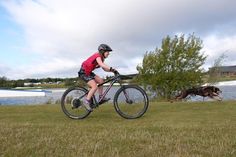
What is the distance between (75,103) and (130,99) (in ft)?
5.17

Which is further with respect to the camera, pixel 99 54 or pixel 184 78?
pixel 184 78

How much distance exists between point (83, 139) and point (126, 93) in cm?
370

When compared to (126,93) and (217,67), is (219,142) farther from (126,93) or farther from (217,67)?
(217,67)

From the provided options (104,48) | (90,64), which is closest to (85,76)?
(90,64)

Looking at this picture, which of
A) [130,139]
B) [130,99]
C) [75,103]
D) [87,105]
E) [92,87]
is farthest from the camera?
[75,103]

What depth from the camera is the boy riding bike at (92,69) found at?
10.5 m

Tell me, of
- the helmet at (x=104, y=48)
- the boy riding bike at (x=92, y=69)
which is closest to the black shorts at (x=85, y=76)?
the boy riding bike at (x=92, y=69)

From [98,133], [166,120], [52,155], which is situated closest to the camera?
[52,155]

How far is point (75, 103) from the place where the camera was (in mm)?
10930

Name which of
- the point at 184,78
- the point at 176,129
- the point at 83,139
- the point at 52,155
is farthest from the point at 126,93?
the point at 184,78

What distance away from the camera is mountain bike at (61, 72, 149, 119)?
10.5 metres

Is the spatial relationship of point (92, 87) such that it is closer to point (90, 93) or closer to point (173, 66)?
point (90, 93)

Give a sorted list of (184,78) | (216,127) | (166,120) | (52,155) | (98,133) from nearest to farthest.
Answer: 1. (52,155)
2. (98,133)
3. (216,127)
4. (166,120)
5. (184,78)

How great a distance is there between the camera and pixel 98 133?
7637mm
